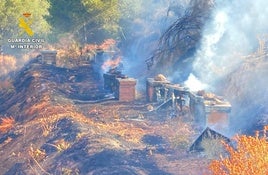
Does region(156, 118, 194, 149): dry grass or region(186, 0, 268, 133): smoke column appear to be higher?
region(186, 0, 268, 133): smoke column

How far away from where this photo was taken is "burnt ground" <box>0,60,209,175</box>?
30.1ft

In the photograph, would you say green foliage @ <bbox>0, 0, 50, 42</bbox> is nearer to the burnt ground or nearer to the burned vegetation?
the burned vegetation

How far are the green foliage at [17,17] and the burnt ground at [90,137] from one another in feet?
45.8

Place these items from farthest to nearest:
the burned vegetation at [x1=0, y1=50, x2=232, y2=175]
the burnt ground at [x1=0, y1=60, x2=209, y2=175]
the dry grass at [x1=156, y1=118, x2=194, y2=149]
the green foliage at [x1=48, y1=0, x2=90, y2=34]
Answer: the green foliage at [x1=48, y1=0, x2=90, y2=34], the dry grass at [x1=156, y1=118, x2=194, y2=149], the burned vegetation at [x1=0, y1=50, x2=232, y2=175], the burnt ground at [x1=0, y1=60, x2=209, y2=175]

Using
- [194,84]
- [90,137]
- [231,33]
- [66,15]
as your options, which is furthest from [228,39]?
[66,15]

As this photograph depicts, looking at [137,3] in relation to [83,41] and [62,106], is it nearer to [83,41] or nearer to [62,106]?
[83,41]

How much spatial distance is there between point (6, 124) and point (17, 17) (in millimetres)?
17755

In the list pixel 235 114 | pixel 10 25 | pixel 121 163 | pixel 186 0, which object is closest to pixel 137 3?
pixel 186 0

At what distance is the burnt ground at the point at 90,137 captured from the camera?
918 cm

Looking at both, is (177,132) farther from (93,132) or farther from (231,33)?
(231,33)

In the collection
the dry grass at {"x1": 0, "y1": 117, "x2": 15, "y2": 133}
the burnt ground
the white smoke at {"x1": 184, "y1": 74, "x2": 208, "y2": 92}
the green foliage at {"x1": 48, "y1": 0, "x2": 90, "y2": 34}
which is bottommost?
the dry grass at {"x1": 0, "y1": 117, "x2": 15, "y2": 133}

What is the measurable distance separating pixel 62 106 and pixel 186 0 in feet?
50.1

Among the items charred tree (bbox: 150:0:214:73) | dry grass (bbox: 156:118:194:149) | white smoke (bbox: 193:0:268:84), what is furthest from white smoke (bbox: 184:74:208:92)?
dry grass (bbox: 156:118:194:149)

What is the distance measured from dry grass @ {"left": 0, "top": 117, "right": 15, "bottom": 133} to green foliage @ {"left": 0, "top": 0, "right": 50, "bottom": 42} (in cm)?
1458
